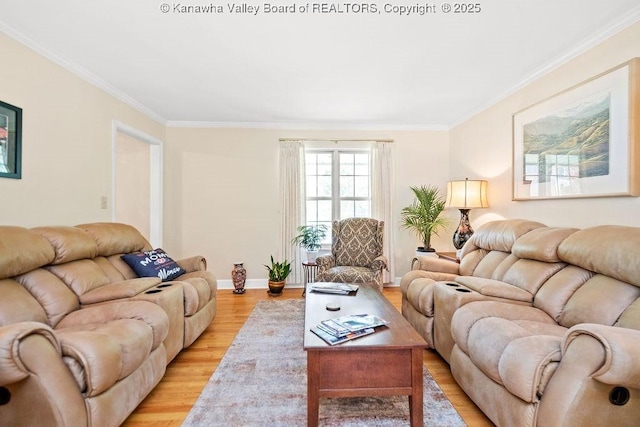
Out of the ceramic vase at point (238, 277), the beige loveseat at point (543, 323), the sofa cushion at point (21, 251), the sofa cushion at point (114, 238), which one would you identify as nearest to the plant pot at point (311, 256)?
the ceramic vase at point (238, 277)

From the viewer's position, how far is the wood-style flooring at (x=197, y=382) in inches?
68.2

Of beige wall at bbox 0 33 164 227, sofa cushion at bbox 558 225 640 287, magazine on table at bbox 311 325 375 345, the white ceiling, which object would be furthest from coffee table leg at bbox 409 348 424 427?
beige wall at bbox 0 33 164 227

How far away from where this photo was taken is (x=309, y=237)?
4.20 m

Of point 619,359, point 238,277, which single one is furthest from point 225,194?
point 619,359

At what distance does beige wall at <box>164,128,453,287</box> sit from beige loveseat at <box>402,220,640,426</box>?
2323 mm

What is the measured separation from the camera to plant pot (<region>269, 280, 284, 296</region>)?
4121 millimetres

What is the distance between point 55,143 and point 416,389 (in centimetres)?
331

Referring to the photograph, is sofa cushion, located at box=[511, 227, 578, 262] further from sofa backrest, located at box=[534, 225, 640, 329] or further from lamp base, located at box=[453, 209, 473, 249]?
lamp base, located at box=[453, 209, 473, 249]

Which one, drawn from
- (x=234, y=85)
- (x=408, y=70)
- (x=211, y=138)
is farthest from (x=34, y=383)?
(x=211, y=138)

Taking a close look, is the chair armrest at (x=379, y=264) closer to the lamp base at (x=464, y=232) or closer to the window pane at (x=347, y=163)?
the lamp base at (x=464, y=232)

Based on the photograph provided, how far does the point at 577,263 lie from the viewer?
1977mm

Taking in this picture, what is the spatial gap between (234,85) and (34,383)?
2.81m

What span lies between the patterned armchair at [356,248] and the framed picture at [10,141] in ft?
9.10

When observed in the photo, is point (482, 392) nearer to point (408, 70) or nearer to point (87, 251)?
point (408, 70)
